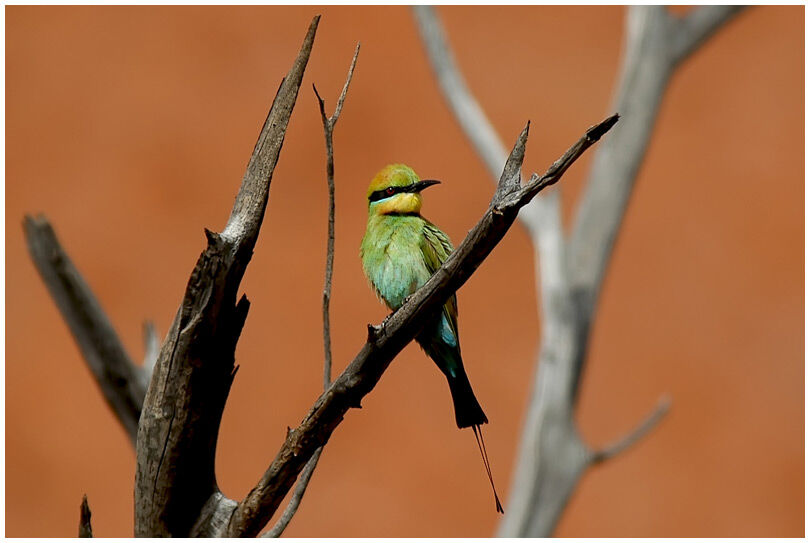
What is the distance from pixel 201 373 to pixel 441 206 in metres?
1.75

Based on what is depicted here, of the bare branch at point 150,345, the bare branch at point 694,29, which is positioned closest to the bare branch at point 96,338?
the bare branch at point 150,345

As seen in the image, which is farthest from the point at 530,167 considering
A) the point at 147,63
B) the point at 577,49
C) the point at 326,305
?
the point at 326,305

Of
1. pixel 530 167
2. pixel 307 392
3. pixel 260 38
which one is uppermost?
pixel 260 38

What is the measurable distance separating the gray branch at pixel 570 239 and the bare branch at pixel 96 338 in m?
0.97

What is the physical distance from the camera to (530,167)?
2.84 meters

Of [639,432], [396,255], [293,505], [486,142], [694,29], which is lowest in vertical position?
[639,432]

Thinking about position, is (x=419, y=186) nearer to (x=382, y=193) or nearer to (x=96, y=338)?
(x=382, y=193)

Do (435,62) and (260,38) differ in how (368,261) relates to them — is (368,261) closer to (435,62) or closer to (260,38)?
(435,62)

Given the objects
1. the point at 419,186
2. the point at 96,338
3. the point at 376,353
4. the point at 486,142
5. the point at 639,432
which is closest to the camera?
the point at 376,353

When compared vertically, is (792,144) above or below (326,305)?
above

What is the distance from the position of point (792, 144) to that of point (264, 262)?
1627 millimetres

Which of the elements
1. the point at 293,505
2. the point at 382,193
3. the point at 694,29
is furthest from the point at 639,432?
the point at 293,505

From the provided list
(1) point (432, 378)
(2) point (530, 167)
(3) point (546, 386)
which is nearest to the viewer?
(3) point (546, 386)

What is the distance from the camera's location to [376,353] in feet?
3.23
